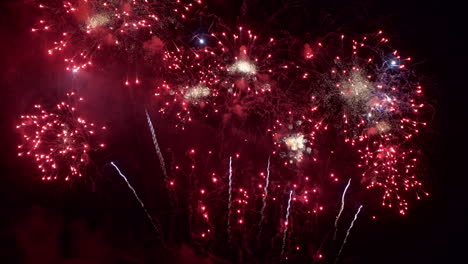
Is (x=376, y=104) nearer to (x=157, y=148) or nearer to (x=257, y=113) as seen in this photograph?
(x=257, y=113)

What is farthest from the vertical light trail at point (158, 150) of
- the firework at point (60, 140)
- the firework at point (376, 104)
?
the firework at point (376, 104)

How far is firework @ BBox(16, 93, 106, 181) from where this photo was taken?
282 inches

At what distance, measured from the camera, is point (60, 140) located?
280 inches

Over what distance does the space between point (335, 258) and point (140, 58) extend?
5718mm

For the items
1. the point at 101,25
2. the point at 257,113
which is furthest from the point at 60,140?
the point at 257,113

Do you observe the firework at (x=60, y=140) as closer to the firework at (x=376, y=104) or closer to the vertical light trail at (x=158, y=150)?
the vertical light trail at (x=158, y=150)

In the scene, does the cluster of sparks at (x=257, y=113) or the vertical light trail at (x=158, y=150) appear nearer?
the cluster of sparks at (x=257, y=113)

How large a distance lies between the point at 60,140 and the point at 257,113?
3774mm

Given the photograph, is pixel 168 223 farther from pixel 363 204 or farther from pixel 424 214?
pixel 424 214

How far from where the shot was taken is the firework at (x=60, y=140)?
7.16 meters

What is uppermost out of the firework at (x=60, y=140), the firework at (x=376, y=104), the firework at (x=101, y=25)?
the firework at (x=101, y=25)

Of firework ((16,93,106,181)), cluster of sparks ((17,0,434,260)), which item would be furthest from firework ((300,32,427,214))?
firework ((16,93,106,181))

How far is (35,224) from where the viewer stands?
25.3 ft

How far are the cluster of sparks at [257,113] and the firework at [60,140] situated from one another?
0.02 m
